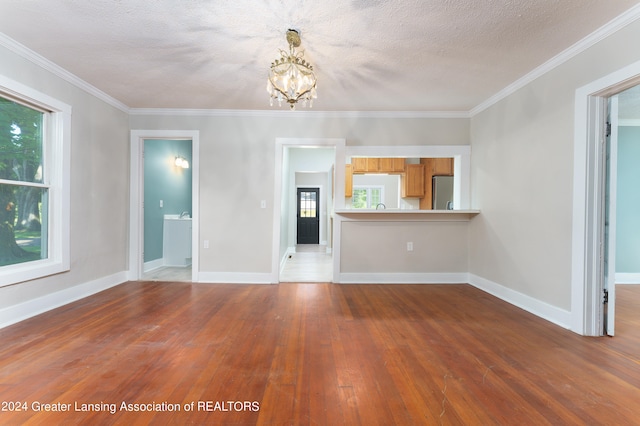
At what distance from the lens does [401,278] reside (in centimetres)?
400

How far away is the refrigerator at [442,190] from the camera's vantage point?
17.7ft

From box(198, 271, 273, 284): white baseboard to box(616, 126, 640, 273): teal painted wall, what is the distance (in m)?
5.12

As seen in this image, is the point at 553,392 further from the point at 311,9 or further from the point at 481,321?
the point at 311,9

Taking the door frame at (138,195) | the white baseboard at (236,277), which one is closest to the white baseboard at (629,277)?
the white baseboard at (236,277)

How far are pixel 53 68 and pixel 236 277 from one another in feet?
9.78

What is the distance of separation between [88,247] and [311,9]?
11.4 ft

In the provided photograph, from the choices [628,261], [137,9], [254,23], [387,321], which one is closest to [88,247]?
[137,9]

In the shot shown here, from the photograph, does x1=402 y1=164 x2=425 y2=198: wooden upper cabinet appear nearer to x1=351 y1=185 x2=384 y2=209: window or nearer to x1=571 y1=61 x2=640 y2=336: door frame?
x1=351 y1=185 x2=384 y2=209: window

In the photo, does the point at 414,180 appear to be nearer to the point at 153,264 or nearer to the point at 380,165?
the point at 380,165

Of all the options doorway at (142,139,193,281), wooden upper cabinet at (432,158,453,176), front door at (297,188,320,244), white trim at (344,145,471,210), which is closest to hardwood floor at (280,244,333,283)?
white trim at (344,145,471,210)

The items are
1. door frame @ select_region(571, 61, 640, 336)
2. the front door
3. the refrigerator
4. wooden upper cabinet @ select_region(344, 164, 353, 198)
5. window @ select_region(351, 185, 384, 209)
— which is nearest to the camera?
door frame @ select_region(571, 61, 640, 336)

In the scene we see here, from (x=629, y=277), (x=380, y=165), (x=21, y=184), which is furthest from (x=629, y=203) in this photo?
(x=21, y=184)

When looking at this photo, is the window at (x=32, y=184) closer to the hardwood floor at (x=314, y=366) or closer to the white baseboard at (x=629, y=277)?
the hardwood floor at (x=314, y=366)

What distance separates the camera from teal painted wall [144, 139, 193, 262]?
481 centimetres
